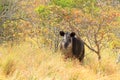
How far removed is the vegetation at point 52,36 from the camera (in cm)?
844

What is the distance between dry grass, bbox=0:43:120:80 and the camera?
25.6 ft

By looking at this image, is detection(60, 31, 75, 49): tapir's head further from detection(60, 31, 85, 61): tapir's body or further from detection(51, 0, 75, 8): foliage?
detection(51, 0, 75, 8): foliage

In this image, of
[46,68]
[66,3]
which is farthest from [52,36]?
[46,68]

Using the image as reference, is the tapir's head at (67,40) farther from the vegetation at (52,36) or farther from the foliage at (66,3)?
the foliage at (66,3)

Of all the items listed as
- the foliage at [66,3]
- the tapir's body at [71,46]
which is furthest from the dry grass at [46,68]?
the foliage at [66,3]

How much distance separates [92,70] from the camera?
989 cm

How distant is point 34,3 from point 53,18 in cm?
348

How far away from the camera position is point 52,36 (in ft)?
44.1

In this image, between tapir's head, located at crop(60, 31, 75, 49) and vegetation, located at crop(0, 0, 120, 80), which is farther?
tapir's head, located at crop(60, 31, 75, 49)

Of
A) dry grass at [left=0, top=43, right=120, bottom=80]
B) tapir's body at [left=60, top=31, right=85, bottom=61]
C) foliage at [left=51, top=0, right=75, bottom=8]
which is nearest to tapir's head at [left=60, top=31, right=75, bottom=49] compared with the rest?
tapir's body at [left=60, top=31, right=85, bottom=61]

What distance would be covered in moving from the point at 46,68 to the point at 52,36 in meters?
4.82

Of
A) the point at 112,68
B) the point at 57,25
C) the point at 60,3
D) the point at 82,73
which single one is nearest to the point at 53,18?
the point at 57,25

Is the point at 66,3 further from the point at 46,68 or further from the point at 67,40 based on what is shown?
the point at 46,68

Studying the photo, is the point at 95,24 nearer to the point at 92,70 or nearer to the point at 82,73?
the point at 92,70
